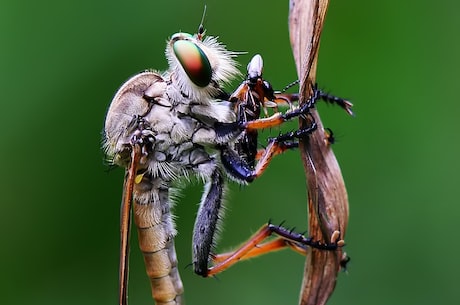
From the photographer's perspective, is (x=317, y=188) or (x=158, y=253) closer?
(x=317, y=188)

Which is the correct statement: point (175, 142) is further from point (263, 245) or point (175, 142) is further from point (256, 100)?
point (263, 245)

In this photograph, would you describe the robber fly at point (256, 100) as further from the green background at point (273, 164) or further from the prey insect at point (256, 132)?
the green background at point (273, 164)

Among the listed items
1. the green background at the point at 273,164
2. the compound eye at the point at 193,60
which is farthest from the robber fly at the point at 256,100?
the green background at the point at 273,164

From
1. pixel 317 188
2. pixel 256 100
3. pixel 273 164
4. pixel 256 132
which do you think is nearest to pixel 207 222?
pixel 256 132

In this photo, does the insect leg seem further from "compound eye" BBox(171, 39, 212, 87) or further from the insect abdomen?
"compound eye" BBox(171, 39, 212, 87)

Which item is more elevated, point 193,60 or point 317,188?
point 193,60
